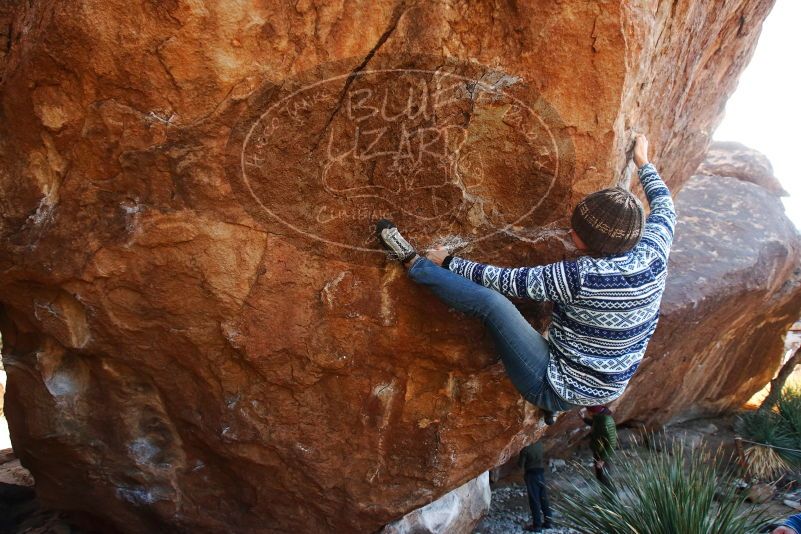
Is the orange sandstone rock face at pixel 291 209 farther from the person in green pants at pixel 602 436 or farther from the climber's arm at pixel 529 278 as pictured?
the person in green pants at pixel 602 436

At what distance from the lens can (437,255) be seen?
282 centimetres

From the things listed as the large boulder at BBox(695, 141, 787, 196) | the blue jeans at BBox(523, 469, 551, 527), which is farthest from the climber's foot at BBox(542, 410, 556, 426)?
the large boulder at BBox(695, 141, 787, 196)

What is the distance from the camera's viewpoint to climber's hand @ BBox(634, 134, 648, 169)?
3.02 metres

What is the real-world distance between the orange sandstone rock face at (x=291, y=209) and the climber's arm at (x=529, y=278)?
9.8 inches

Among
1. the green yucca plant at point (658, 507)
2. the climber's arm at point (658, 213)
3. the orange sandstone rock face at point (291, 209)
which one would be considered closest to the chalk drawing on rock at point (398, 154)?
the orange sandstone rock face at point (291, 209)

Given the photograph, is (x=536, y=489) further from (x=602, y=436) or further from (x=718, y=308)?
(x=718, y=308)

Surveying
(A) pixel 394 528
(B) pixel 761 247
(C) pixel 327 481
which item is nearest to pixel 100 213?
(C) pixel 327 481

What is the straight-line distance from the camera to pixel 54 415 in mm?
3514

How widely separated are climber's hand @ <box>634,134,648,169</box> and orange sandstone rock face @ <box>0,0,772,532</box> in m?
0.16

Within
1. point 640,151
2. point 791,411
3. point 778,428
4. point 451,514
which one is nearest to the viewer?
point 640,151

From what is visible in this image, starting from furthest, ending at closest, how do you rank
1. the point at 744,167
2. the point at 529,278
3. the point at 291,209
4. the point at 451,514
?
1. the point at 744,167
2. the point at 451,514
3. the point at 291,209
4. the point at 529,278

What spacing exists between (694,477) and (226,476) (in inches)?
102

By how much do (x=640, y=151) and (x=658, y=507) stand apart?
183 centimetres

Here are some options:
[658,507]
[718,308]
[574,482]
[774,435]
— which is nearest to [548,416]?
[658,507]
